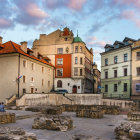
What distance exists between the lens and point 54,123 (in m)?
11.5

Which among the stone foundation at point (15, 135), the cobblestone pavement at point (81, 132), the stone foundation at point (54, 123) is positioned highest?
the stone foundation at point (15, 135)

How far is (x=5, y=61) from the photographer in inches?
1566

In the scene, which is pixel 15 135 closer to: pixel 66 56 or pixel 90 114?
pixel 90 114

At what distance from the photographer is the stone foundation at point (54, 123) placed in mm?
11477

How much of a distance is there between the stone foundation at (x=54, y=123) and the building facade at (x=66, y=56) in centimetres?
4003

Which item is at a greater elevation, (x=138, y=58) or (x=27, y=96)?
(x=138, y=58)

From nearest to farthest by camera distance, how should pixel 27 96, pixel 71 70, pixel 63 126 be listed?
1. pixel 63 126
2. pixel 27 96
3. pixel 71 70

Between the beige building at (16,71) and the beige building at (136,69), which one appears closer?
the beige building at (16,71)

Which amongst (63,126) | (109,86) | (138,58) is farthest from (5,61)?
(63,126)

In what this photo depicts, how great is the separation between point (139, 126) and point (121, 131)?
881 mm

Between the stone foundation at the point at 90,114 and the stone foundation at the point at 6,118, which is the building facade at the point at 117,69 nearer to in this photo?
the stone foundation at the point at 90,114

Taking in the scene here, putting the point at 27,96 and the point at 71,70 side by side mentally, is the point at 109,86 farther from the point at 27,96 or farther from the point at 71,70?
the point at 27,96

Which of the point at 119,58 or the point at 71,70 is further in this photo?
the point at 71,70

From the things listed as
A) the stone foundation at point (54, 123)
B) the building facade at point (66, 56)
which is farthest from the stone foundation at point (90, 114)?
the building facade at point (66, 56)
